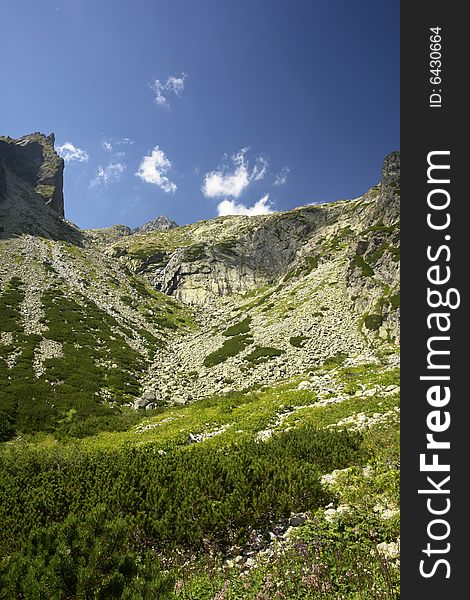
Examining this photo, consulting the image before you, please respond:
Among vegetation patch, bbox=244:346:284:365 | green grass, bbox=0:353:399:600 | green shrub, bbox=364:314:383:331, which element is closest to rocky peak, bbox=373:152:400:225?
green shrub, bbox=364:314:383:331

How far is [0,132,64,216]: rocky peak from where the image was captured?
115 m

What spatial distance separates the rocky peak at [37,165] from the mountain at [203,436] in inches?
2359

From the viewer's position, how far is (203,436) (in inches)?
627

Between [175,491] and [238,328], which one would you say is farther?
[238,328]

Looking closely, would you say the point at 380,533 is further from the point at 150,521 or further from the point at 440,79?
the point at 440,79

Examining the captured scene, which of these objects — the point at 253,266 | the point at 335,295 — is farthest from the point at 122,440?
the point at 253,266

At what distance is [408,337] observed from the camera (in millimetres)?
4277

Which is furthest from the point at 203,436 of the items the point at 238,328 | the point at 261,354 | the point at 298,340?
the point at 238,328

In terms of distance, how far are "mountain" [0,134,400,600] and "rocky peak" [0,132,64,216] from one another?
59908mm

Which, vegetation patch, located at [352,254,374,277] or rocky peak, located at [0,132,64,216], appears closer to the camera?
vegetation patch, located at [352,254,374,277]

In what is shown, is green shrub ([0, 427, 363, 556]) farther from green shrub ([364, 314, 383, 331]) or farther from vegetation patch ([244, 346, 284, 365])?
green shrub ([364, 314, 383, 331])

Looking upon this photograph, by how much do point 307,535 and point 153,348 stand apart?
137 feet

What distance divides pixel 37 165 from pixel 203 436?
141299 millimetres

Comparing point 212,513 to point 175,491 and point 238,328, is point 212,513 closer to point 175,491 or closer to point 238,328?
point 175,491
